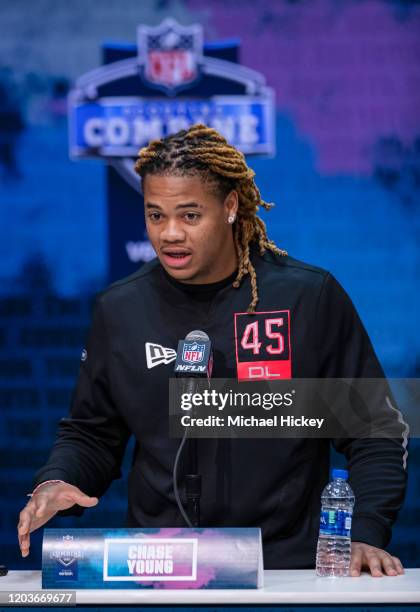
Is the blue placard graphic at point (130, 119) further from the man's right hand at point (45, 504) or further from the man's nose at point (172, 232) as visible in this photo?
the man's right hand at point (45, 504)

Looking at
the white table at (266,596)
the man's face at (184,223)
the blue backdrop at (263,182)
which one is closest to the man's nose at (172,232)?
the man's face at (184,223)

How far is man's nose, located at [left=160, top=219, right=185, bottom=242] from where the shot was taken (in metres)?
2.56

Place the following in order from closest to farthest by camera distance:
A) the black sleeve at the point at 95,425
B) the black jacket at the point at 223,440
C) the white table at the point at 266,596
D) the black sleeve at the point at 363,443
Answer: the white table at the point at 266,596
the black sleeve at the point at 363,443
the black jacket at the point at 223,440
the black sleeve at the point at 95,425

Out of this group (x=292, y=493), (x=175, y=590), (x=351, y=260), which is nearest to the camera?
(x=175, y=590)

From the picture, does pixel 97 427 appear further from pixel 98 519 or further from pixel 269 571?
pixel 98 519

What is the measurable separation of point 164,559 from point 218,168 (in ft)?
3.49

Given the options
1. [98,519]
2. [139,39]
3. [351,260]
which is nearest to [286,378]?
[351,260]

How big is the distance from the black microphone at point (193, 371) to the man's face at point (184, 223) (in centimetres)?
35

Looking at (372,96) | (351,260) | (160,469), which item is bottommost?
(160,469)

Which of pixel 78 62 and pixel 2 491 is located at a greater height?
pixel 78 62

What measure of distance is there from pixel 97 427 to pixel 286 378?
49cm

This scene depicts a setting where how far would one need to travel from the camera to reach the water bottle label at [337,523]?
222 centimetres

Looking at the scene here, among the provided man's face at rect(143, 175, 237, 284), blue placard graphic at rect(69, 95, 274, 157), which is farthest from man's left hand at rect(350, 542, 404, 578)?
blue placard graphic at rect(69, 95, 274, 157)

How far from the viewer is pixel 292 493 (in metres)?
2.56
